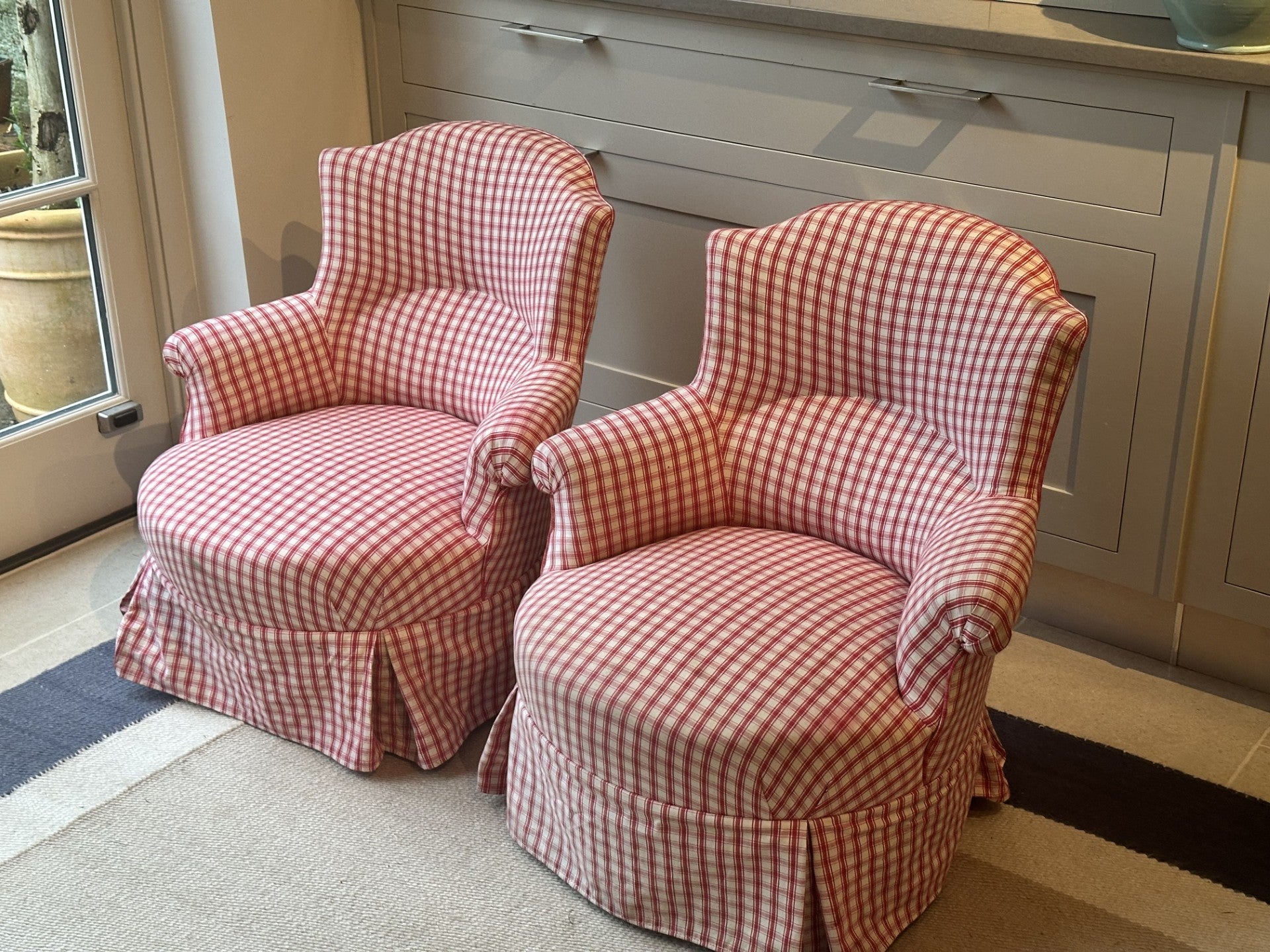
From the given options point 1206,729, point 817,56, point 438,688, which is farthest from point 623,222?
point 1206,729

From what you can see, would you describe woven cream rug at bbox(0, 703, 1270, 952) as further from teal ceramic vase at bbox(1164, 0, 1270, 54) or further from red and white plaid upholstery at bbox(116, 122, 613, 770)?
teal ceramic vase at bbox(1164, 0, 1270, 54)

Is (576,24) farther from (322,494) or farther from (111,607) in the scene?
(111,607)

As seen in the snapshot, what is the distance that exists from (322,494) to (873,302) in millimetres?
862

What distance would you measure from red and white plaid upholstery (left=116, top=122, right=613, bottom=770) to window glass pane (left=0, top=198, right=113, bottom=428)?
48 cm

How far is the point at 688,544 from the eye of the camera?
200 cm

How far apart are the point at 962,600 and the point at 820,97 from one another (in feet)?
3.40

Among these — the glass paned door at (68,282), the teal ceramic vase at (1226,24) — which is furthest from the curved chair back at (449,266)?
the teal ceramic vase at (1226,24)

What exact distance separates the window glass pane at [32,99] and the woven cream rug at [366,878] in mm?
1113

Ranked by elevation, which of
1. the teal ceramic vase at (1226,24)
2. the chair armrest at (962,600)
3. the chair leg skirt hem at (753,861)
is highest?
the teal ceramic vase at (1226,24)

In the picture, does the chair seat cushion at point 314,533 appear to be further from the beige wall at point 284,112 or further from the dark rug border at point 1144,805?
the dark rug border at point 1144,805

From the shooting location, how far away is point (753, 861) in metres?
A: 1.73

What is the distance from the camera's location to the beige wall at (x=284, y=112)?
2627mm

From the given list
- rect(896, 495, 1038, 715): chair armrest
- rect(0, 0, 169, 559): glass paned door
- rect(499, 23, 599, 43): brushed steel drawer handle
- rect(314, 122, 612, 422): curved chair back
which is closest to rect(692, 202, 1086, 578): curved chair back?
rect(896, 495, 1038, 715): chair armrest

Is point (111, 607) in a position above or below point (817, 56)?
below
